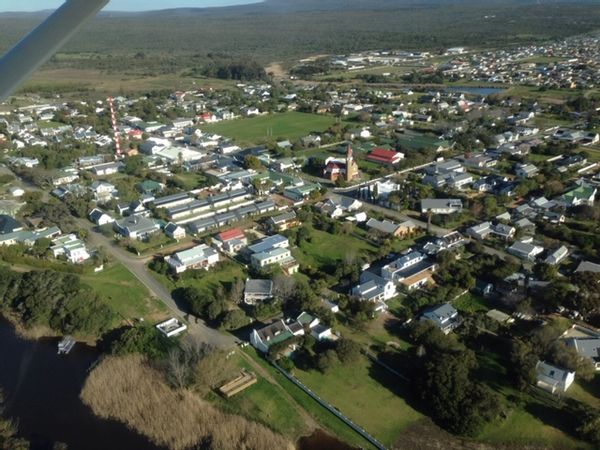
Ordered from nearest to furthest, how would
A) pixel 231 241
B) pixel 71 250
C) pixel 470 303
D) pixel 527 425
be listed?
pixel 527 425
pixel 470 303
pixel 71 250
pixel 231 241

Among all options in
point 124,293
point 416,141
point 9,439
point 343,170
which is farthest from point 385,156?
point 9,439

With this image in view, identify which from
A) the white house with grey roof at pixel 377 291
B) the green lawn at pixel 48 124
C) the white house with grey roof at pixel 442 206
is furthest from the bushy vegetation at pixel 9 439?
the green lawn at pixel 48 124

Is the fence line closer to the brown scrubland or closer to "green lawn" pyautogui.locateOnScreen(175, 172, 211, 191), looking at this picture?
the brown scrubland

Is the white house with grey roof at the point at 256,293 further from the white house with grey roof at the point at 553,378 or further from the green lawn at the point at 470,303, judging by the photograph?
the white house with grey roof at the point at 553,378

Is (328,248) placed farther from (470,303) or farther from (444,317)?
(444,317)

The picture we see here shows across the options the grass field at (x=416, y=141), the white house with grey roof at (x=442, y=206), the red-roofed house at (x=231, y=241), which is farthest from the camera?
the grass field at (x=416, y=141)

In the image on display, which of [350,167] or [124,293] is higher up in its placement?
[350,167]

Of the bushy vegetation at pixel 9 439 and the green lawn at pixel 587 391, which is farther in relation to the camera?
the green lawn at pixel 587 391
